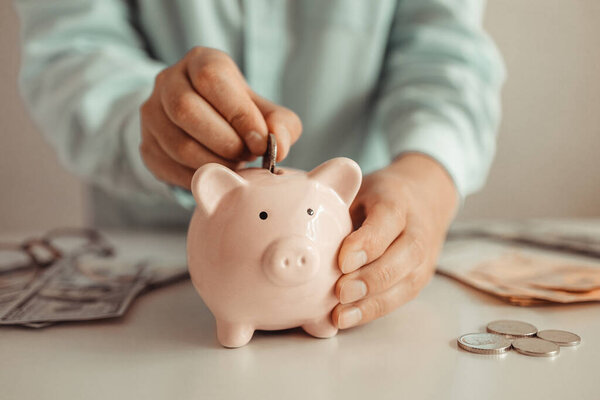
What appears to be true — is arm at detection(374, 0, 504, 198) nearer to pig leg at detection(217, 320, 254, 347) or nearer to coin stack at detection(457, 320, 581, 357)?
coin stack at detection(457, 320, 581, 357)

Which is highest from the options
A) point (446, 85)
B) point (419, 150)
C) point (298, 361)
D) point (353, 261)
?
point (446, 85)

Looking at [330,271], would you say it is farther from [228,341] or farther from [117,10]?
[117,10]

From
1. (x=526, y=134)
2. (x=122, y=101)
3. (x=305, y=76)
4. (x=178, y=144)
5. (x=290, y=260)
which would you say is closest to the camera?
(x=290, y=260)

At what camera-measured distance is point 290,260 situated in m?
0.56

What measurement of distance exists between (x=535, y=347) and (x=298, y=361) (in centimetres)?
23

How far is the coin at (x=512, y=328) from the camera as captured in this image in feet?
2.06

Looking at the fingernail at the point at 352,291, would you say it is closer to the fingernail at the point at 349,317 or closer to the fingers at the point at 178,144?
the fingernail at the point at 349,317

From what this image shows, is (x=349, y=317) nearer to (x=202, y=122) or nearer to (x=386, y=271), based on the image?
(x=386, y=271)

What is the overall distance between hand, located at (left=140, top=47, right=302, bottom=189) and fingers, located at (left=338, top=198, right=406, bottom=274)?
0.12 meters

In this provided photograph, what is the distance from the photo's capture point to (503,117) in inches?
79.4

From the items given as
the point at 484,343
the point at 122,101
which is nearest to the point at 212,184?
the point at 484,343

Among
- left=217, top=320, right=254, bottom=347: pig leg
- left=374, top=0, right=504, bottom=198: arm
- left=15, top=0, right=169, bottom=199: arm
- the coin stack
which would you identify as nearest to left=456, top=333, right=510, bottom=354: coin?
the coin stack

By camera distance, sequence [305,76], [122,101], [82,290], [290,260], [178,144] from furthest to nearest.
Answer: [305,76] → [122,101] → [82,290] → [178,144] → [290,260]

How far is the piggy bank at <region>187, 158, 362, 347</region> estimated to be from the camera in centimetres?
56
